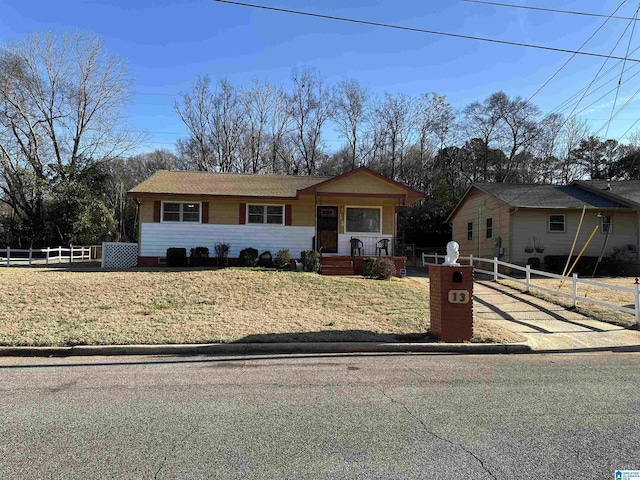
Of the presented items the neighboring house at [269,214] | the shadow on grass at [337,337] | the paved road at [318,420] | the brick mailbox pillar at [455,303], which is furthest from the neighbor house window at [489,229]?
the paved road at [318,420]

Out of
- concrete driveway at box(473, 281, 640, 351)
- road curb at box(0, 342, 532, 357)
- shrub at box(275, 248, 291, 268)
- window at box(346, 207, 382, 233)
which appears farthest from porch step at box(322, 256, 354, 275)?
road curb at box(0, 342, 532, 357)

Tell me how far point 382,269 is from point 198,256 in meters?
7.35

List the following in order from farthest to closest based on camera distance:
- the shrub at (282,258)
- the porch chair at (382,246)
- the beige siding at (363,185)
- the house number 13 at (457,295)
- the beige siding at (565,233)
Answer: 1. the beige siding at (565,233)
2. the porch chair at (382,246)
3. the beige siding at (363,185)
4. the shrub at (282,258)
5. the house number 13 at (457,295)

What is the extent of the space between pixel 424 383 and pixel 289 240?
42.7 feet

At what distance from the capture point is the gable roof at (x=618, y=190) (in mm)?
20891

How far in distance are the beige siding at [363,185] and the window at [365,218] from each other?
1.48 metres

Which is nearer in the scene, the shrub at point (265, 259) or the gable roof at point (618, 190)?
the shrub at point (265, 259)

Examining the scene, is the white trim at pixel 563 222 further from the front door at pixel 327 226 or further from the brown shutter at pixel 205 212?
the brown shutter at pixel 205 212

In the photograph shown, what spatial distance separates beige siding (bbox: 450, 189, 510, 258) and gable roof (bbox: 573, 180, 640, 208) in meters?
5.43

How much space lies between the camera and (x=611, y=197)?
21.6m

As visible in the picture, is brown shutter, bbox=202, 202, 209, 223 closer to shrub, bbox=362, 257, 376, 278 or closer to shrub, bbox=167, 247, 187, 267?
shrub, bbox=167, 247, 187, 267

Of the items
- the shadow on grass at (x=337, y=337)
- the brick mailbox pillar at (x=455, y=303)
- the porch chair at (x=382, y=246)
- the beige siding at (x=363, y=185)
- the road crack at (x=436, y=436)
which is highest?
the beige siding at (x=363, y=185)

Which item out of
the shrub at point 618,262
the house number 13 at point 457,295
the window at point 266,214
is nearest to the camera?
the house number 13 at point 457,295

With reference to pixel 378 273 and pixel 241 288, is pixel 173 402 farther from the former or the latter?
pixel 378 273
